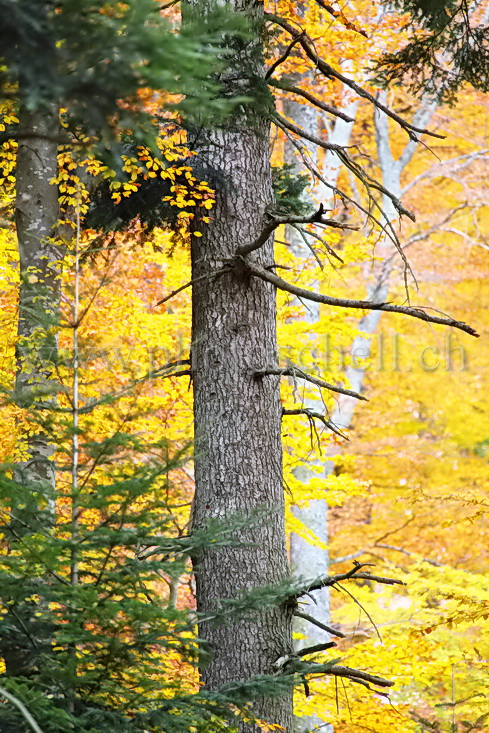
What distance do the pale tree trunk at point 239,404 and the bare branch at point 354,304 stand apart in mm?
250

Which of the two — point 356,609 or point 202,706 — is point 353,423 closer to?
point 356,609

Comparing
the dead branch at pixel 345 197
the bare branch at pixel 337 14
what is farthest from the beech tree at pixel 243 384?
the bare branch at pixel 337 14

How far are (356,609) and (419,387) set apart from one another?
5933mm

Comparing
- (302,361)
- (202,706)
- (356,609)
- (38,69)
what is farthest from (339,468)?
(38,69)

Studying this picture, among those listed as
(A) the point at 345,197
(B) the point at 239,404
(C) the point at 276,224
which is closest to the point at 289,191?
(A) the point at 345,197

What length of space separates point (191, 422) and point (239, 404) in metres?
3.34

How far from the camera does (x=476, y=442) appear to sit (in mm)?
15156

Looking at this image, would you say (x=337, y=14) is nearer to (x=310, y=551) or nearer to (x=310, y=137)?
(x=310, y=137)

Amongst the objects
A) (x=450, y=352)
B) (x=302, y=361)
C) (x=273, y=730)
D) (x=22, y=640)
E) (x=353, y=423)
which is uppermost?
(x=450, y=352)

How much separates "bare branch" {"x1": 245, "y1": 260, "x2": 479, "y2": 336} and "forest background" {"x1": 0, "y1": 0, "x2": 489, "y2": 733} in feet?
1.00

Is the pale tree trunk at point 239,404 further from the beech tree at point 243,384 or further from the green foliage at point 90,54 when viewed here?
the green foliage at point 90,54

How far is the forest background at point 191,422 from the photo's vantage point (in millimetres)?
3211

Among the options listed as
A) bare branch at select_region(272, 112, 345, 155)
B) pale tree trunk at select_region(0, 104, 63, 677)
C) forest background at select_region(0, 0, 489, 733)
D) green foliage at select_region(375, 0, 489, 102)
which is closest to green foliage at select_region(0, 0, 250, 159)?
forest background at select_region(0, 0, 489, 733)

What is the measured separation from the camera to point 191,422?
803 centimetres
